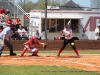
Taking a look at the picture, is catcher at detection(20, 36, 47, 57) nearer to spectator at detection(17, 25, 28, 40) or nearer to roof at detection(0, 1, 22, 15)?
spectator at detection(17, 25, 28, 40)

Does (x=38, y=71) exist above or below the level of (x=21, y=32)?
above

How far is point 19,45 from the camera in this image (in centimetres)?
2827

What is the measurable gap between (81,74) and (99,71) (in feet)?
3.55

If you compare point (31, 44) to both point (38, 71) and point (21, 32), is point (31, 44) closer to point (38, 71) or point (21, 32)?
point (38, 71)

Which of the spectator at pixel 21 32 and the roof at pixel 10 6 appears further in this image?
the roof at pixel 10 6

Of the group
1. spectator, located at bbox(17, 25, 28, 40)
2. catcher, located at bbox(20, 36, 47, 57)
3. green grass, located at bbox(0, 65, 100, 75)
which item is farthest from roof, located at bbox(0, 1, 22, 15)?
green grass, located at bbox(0, 65, 100, 75)

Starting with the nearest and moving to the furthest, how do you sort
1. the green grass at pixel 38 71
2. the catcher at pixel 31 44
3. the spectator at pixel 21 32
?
the green grass at pixel 38 71
the catcher at pixel 31 44
the spectator at pixel 21 32

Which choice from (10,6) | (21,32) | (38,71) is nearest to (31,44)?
(38,71)

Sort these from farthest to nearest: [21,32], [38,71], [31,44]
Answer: [21,32]
[31,44]
[38,71]

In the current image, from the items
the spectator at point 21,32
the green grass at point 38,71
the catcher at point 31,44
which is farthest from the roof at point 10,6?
the green grass at point 38,71

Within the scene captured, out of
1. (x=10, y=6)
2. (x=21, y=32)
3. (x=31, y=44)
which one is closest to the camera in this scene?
(x=31, y=44)

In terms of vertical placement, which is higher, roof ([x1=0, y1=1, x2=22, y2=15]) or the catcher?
roof ([x1=0, y1=1, x2=22, y2=15])

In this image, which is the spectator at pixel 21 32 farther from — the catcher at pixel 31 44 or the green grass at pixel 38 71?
the green grass at pixel 38 71

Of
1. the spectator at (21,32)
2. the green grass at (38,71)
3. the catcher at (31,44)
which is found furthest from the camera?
the spectator at (21,32)
